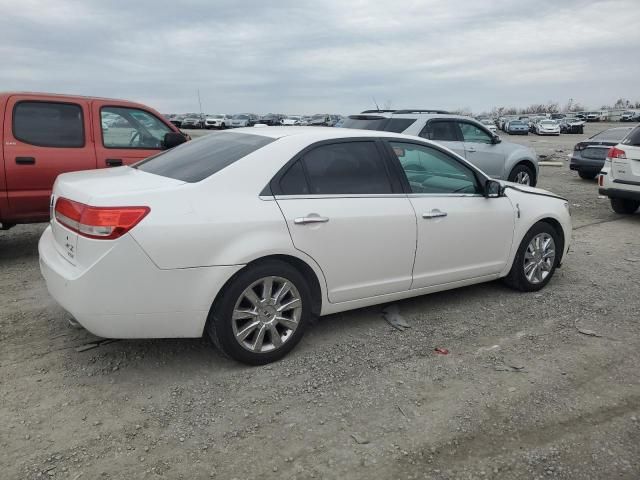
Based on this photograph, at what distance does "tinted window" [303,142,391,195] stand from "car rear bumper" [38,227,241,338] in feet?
3.13

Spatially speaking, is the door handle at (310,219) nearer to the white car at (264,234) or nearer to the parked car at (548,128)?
the white car at (264,234)

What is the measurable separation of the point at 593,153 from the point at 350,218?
1208 centimetres

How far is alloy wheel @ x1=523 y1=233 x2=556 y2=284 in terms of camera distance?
5.21 m

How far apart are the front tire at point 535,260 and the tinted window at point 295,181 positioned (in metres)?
2.39

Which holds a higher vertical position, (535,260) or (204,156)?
(204,156)

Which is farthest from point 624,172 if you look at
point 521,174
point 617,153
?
point 521,174

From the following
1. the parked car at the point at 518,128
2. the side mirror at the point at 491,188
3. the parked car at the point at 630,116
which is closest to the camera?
the side mirror at the point at 491,188

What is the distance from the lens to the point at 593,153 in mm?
13781

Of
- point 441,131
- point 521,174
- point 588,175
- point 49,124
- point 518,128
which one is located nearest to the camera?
point 49,124

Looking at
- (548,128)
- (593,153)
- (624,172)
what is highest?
(624,172)

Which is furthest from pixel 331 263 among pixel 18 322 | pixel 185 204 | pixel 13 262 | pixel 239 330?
pixel 13 262

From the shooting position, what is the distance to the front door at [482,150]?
9703mm

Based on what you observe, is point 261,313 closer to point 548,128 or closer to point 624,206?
point 624,206

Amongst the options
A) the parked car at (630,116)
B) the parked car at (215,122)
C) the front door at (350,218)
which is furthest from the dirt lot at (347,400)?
the parked car at (630,116)
